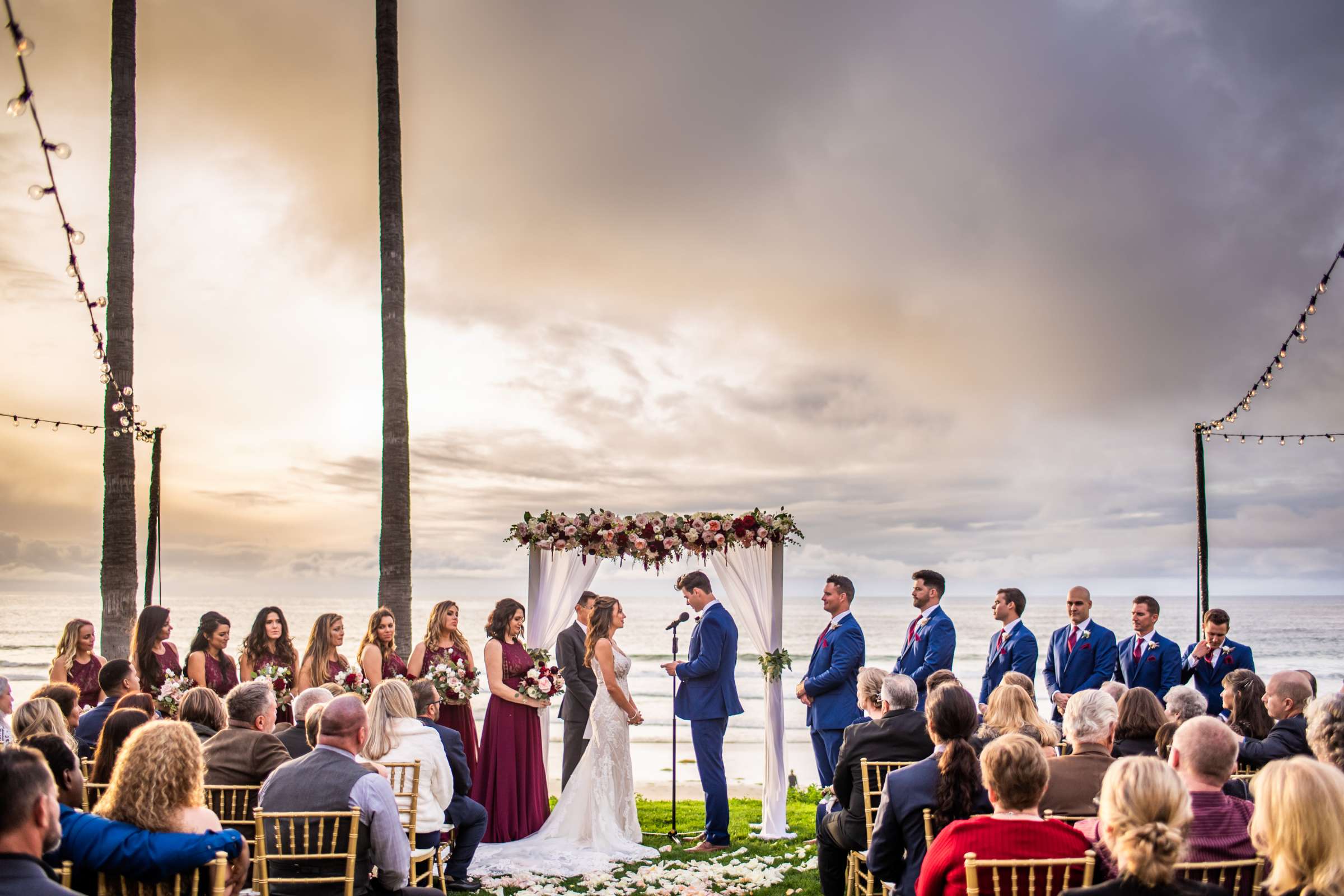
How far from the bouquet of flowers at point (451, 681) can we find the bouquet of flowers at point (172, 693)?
177cm

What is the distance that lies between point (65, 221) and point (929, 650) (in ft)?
22.8

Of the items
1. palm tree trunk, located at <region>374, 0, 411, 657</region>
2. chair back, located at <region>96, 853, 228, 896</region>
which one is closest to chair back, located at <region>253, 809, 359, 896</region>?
chair back, located at <region>96, 853, 228, 896</region>

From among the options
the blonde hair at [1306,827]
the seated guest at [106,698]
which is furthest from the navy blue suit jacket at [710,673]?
the blonde hair at [1306,827]

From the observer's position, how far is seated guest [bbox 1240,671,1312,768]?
5535 mm

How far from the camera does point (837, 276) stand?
1766cm

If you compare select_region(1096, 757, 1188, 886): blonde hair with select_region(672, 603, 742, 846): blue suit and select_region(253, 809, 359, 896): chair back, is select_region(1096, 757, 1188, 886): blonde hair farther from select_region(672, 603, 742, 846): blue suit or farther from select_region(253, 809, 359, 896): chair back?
select_region(672, 603, 742, 846): blue suit

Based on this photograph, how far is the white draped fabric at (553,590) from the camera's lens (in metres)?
9.37

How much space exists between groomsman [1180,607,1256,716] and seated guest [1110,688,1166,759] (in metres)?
3.75

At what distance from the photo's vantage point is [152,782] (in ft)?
11.2

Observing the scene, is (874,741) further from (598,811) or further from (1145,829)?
(598,811)

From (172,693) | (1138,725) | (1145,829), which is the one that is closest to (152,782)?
(1145,829)

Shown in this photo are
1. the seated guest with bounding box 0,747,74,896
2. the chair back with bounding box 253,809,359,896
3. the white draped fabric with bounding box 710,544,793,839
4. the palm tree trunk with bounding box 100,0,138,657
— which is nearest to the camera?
the seated guest with bounding box 0,747,74,896

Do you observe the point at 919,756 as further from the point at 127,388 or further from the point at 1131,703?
the point at 127,388

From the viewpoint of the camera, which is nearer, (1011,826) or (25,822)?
(25,822)
